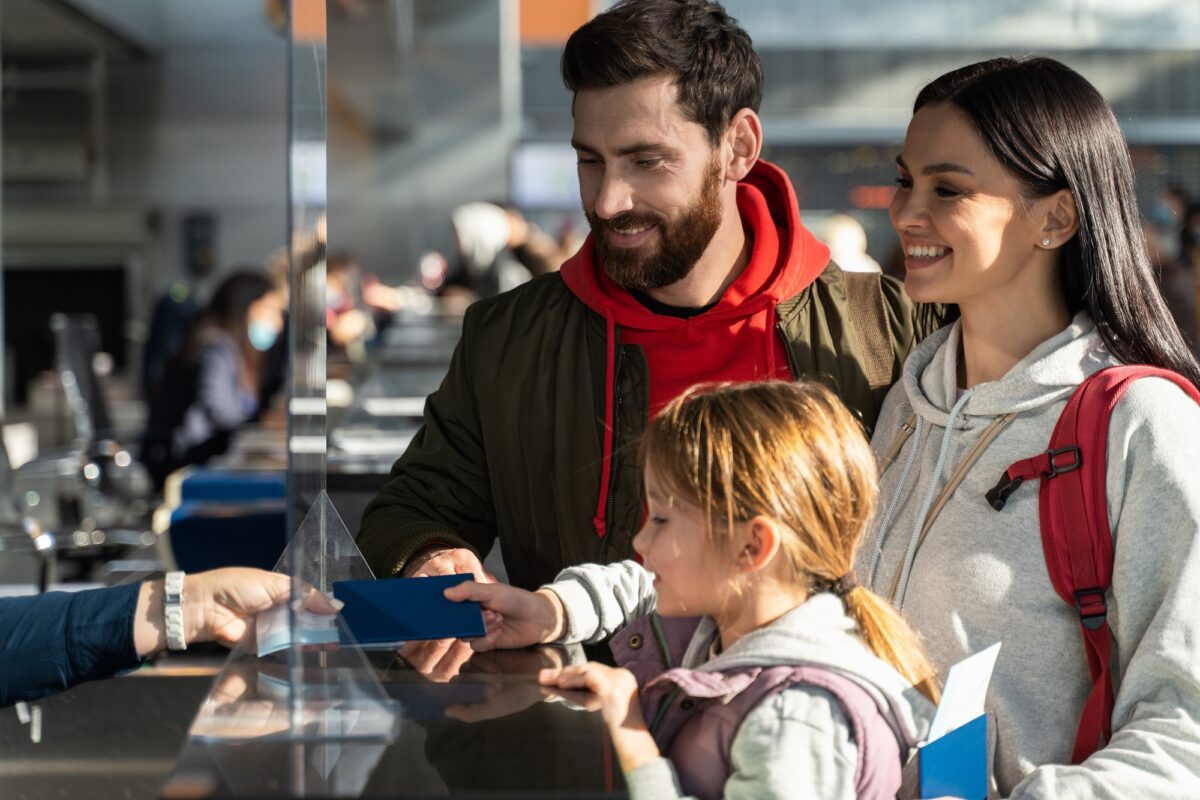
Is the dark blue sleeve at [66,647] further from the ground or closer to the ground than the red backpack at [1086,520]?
closer to the ground

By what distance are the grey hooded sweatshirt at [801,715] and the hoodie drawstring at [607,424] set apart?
575 mm

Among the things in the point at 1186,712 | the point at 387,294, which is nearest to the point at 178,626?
the point at 1186,712

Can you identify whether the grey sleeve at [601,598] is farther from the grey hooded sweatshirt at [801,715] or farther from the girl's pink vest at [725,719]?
the girl's pink vest at [725,719]

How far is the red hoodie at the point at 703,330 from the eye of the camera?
6.64 feet

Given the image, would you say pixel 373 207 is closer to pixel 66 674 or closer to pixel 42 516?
pixel 42 516

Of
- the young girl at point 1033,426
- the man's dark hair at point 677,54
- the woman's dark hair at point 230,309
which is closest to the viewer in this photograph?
the young girl at point 1033,426

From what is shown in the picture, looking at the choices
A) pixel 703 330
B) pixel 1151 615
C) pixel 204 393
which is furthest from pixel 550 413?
pixel 204 393

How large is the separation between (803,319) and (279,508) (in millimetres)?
2344

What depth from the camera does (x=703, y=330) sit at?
6.73 feet

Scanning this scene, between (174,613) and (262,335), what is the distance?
6.00 metres

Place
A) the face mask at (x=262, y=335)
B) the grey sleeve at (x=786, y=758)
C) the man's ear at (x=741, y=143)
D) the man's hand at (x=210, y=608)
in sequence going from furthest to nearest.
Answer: the face mask at (x=262, y=335) → the man's ear at (x=741, y=143) → the man's hand at (x=210, y=608) → the grey sleeve at (x=786, y=758)

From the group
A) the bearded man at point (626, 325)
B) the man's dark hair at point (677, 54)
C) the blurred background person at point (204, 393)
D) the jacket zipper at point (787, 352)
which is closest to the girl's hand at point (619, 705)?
the bearded man at point (626, 325)

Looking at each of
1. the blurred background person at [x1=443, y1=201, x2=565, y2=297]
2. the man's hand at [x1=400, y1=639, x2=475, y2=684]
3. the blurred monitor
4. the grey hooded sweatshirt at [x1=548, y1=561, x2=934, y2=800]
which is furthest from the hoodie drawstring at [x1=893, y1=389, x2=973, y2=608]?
the blurred monitor

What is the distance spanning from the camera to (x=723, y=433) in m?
1.33
